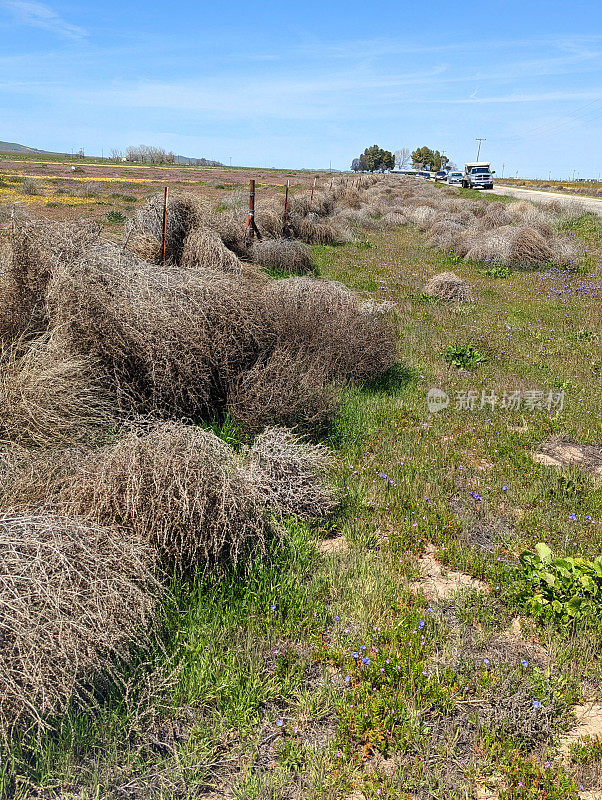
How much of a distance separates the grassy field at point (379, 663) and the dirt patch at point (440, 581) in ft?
0.04

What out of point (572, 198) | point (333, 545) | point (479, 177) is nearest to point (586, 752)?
point (333, 545)

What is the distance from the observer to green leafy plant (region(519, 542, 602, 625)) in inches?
122

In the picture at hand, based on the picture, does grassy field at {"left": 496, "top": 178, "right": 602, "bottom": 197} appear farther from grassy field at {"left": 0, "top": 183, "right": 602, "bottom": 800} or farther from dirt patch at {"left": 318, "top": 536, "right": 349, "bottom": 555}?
dirt patch at {"left": 318, "top": 536, "right": 349, "bottom": 555}

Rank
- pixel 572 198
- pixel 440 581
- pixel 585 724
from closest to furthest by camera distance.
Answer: pixel 585 724, pixel 440 581, pixel 572 198

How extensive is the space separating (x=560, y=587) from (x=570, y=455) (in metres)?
2.18

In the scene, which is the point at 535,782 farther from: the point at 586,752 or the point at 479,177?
the point at 479,177

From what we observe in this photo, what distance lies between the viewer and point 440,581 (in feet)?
11.6

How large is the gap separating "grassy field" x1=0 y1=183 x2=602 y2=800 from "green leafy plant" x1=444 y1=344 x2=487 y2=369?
6.91 feet

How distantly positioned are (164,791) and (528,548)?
8.99ft

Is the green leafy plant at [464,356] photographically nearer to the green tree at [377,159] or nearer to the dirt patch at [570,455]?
the dirt patch at [570,455]

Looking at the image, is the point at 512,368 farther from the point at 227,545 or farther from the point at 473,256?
the point at 473,256

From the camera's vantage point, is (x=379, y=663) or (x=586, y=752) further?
(x=379, y=663)

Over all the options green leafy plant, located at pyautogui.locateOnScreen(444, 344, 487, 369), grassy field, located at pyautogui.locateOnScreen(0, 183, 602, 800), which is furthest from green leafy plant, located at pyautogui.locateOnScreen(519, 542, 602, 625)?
green leafy plant, located at pyautogui.locateOnScreen(444, 344, 487, 369)

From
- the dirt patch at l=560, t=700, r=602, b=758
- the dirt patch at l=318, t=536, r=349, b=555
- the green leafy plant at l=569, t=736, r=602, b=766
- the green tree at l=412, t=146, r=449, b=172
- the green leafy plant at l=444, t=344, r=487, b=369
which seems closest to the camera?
the green leafy plant at l=569, t=736, r=602, b=766
